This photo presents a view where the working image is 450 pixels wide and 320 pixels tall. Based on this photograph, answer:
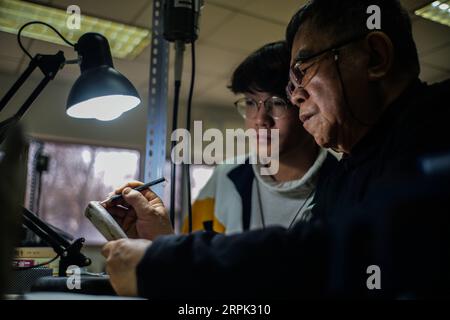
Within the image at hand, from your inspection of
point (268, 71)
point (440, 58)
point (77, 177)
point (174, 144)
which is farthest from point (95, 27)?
point (440, 58)

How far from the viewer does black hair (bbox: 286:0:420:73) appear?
2.75 feet

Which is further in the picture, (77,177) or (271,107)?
(77,177)

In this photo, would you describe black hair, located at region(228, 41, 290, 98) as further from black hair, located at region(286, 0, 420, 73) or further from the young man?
black hair, located at region(286, 0, 420, 73)

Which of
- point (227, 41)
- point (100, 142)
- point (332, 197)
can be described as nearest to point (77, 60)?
point (332, 197)

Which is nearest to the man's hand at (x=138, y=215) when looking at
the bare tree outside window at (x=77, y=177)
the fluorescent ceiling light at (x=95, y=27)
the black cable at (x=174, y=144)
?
the black cable at (x=174, y=144)

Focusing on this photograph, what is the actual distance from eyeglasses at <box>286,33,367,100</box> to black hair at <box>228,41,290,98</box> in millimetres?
300

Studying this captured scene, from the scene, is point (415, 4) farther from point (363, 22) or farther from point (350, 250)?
point (350, 250)

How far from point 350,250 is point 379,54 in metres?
0.54

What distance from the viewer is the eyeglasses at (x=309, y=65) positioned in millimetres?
860

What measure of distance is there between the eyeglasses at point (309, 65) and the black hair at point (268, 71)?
0.30 metres

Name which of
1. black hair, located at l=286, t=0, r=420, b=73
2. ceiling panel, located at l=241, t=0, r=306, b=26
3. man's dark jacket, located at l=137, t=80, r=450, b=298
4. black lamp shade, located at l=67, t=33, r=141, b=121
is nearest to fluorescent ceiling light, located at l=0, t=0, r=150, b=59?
ceiling panel, located at l=241, t=0, r=306, b=26

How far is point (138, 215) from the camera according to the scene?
0.91 m

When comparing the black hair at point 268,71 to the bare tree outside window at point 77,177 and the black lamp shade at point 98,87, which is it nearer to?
the black lamp shade at point 98,87

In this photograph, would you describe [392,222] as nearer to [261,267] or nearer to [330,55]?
[261,267]
